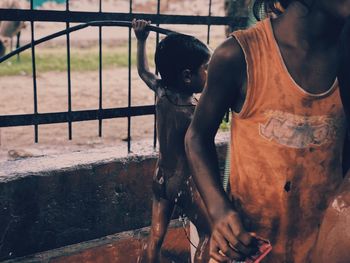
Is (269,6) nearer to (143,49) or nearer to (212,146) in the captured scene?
(212,146)

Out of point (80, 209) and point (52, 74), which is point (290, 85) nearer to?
point (80, 209)

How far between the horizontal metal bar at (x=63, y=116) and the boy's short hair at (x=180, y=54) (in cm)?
77

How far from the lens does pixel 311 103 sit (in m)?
1.65

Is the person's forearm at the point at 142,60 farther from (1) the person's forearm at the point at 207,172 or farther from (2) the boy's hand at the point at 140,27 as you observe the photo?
(1) the person's forearm at the point at 207,172

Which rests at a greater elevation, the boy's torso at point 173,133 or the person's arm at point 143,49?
the person's arm at point 143,49

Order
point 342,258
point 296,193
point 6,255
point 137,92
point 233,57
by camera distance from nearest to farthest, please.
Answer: point 342,258 → point 233,57 → point 296,193 → point 6,255 → point 137,92

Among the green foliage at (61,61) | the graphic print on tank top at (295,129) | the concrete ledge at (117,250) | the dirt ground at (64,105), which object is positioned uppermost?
the graphic print on tank top at (295,129)

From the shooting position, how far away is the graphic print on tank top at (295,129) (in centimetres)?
166

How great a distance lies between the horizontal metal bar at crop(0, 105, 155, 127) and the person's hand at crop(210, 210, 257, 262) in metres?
1.87

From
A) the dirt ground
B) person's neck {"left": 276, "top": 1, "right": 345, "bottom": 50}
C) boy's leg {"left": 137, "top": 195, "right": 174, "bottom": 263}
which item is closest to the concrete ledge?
boy's leg {"left": 137, "top": 195, "right": 174, "bottom": 263}

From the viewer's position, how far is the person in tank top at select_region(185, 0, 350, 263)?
1.62m

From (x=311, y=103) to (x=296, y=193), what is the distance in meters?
0.30

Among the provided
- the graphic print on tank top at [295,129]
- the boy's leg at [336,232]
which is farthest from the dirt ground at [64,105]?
the boy's leg at [336,232]

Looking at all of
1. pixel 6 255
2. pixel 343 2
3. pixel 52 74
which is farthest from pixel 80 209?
pixel 52 74
